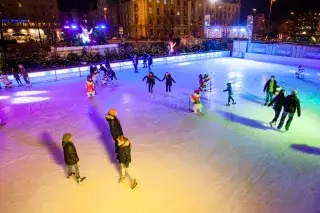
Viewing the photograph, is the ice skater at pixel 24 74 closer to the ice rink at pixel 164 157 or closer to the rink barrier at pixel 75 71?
the rink barrier at pixel 75 71

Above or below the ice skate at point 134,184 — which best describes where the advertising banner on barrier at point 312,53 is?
above

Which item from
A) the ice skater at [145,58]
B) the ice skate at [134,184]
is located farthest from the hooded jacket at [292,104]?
the ice skater at [145,58]

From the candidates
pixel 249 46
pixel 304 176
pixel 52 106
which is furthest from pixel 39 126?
pixel 249 46

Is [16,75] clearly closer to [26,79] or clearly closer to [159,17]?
[26,79]

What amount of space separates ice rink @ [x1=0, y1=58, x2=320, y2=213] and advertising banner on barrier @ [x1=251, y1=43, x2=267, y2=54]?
547 inches

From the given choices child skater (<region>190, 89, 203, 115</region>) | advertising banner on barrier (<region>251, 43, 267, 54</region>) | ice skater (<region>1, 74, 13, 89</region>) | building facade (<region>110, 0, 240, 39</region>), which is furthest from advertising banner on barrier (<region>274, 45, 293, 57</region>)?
building facade (<region>110, 0, 240, 39</region>)

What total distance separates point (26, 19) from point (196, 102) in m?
58.5

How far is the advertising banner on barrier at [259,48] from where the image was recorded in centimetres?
2505

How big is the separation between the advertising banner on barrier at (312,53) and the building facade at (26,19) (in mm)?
42117

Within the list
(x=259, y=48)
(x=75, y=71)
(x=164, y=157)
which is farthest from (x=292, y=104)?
(x=259, y=48)

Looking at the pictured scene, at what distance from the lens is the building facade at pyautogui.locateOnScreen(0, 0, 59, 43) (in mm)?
47406

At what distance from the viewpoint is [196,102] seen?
9.84 metres

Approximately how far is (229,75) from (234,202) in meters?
13.8

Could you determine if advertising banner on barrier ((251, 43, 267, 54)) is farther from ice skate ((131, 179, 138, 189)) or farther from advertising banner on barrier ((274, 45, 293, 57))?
ice skate ((131, 179, 138, 189))
